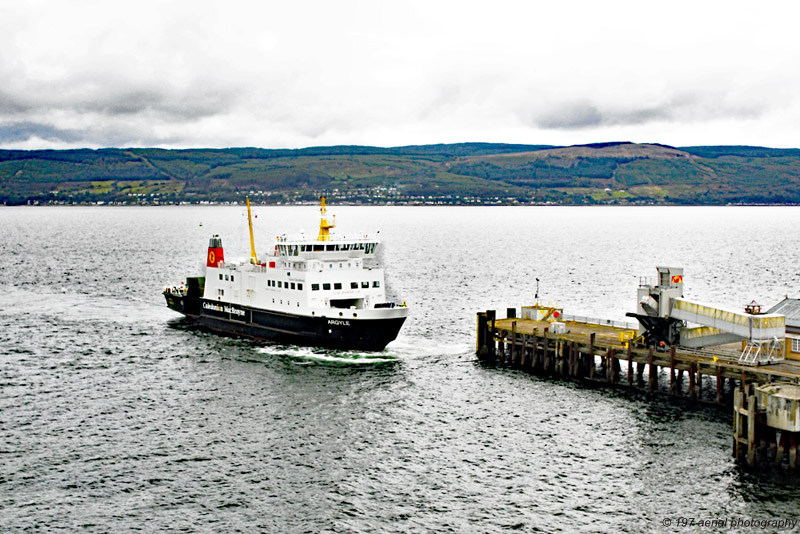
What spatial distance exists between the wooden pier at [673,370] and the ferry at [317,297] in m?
9.13

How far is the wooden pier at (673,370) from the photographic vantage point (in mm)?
34281

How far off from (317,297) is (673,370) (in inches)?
1099

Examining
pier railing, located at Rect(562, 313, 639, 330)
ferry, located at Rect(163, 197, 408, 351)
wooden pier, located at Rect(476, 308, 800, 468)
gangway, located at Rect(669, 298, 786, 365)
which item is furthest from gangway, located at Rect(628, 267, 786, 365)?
ferry, located at Rect(163, 197, 408, 351)

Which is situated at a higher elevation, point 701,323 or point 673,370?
point 701,323

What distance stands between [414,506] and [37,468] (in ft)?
58.8

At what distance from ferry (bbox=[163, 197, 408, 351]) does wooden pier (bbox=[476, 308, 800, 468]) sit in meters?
9.13

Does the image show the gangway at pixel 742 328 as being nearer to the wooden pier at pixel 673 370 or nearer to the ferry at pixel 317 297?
the wooden pier at pixel 673 370

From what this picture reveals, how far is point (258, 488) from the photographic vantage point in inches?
1309

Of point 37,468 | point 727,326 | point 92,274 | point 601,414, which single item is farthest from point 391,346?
point 92,274

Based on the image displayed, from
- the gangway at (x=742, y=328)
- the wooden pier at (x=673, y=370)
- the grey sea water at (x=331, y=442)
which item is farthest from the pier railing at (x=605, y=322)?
the grey sea water at (x=331, y=442)

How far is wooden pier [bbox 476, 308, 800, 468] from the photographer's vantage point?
34.3m

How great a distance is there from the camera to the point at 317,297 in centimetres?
6028

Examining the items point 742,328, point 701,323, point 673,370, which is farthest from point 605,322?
point 742,328

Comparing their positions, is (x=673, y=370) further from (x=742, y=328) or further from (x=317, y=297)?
(x=317, y=297)
